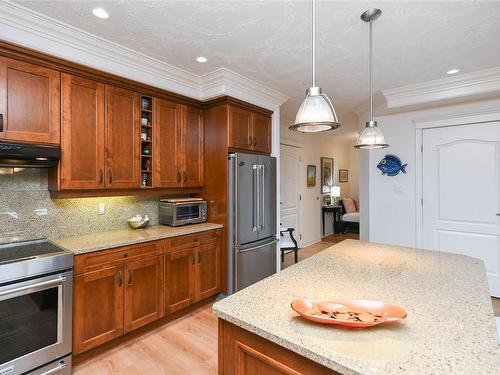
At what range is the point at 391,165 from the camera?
397cm

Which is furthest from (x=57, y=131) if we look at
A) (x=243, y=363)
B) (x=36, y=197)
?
(x=243, y=363)

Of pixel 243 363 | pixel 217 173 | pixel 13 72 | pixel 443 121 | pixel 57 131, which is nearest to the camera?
pixel 243 363

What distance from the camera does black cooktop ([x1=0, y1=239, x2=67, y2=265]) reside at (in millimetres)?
1825

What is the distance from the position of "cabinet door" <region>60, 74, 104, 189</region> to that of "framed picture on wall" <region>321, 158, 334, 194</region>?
5.09 metres

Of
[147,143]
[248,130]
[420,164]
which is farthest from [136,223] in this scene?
[420,164]

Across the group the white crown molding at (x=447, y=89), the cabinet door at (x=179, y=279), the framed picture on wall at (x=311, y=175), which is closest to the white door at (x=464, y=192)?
the white crown molding at (x=447, y=89)

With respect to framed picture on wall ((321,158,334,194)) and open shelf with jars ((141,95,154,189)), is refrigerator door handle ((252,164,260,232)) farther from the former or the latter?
framed picture on wall ((321,158,334,194))

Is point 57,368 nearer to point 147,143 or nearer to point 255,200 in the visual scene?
point 147,143

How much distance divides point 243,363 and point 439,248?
3.62 m

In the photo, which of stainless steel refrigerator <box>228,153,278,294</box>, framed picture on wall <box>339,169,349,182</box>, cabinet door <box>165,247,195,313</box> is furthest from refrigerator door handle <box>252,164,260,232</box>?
framed picture on wall <box>339,169,349,182</box>

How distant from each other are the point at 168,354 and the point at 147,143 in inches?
78.0

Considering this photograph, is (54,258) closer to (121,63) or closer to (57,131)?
(57,131)

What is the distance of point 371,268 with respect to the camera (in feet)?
5.68

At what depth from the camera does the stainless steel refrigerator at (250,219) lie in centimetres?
314
